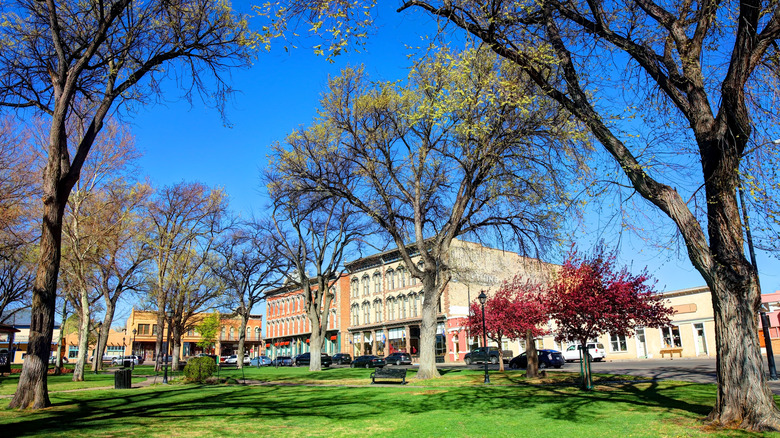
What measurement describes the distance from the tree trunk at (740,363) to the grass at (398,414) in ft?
1.76

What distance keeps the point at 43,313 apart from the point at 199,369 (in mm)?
12699

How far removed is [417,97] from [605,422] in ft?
49.4

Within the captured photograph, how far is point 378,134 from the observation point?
2306cm

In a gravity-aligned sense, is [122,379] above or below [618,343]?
below

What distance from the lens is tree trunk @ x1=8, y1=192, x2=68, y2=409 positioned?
1223 cm

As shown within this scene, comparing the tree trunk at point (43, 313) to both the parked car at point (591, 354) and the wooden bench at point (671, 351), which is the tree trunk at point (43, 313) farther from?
the wooden bench at point (671, 351)

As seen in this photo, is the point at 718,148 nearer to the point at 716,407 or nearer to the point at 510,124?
the point at 716,407

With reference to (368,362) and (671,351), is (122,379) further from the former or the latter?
(671,351)

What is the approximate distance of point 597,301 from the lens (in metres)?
17.1

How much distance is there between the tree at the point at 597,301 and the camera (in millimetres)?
17109

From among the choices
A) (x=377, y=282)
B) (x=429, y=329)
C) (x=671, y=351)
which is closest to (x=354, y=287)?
(x=377, y=282)

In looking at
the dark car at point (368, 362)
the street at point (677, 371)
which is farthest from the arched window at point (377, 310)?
the street at point (677, 371)

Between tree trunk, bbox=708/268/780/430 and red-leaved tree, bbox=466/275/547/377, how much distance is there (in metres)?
13.4

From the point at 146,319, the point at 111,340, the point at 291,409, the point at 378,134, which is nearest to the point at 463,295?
the point at 378,134
